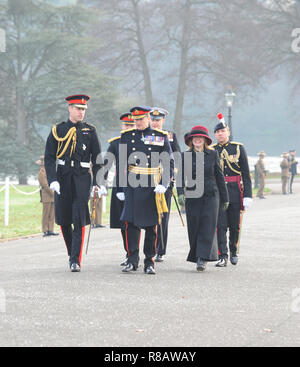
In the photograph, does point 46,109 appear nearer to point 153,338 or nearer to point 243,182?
point 243,182

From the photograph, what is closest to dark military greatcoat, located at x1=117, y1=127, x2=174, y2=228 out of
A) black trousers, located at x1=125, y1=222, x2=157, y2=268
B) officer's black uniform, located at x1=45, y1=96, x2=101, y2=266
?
black trousers, located at x1=125, y1=222, x2=157, y2=268

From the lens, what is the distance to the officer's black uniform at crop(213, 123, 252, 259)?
32.6 feet

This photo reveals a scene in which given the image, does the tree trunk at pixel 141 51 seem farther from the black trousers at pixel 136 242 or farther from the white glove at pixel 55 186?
the white glove at pixel 55 186

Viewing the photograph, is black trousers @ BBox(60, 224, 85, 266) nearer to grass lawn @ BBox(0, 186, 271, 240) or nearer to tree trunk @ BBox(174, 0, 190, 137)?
grass lawn @ BBox(0, 186, 271, 240)

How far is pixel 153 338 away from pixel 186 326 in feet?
1.61

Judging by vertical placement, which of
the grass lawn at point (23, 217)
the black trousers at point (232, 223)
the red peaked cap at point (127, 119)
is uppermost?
the red peaked cap at point (127, 119)

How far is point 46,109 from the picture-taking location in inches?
1515

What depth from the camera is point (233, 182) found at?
1002 cm

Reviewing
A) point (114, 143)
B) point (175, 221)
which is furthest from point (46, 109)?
point (114, 143)

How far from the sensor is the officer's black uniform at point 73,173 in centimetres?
918

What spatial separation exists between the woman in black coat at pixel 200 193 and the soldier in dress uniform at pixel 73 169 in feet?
3.38

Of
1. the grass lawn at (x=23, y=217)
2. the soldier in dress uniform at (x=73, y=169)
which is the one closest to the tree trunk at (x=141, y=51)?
the grass lawn at (x=23, y=217)

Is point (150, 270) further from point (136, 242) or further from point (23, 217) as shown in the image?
point (23, 217)

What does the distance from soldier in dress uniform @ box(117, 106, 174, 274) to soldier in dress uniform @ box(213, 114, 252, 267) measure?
1037mm
